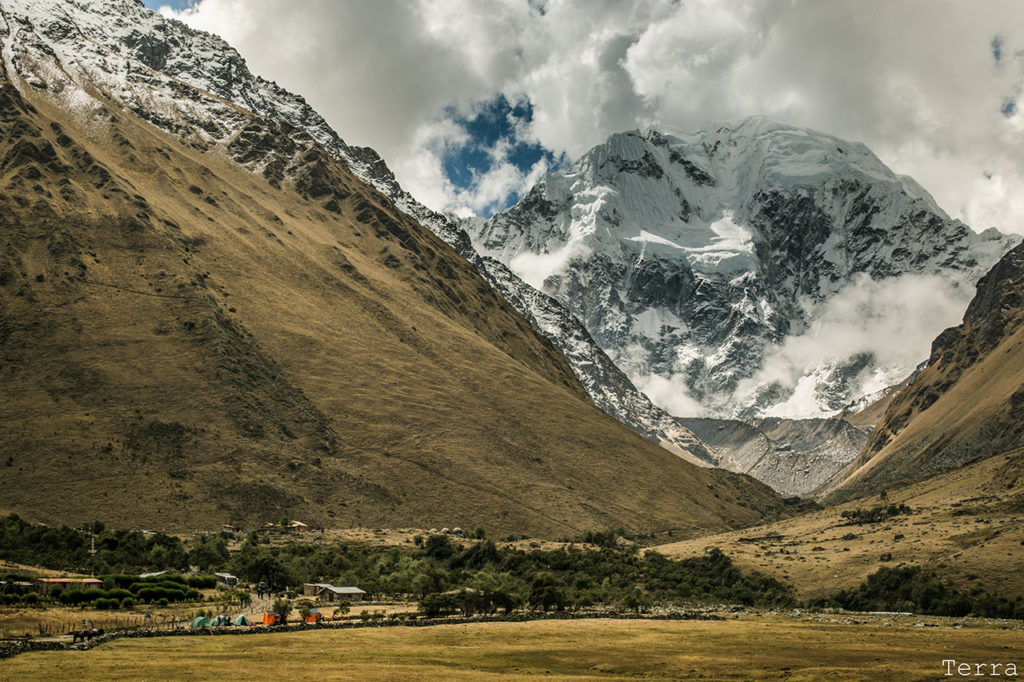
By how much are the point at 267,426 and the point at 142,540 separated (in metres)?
52.9

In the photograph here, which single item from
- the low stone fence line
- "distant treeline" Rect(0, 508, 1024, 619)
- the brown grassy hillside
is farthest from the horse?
the brown grassy hillside

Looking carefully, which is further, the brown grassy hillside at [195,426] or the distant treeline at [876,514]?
the distant treeline at [876,514]

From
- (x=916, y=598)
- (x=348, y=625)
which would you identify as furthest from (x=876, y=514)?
(x=348, y=625)

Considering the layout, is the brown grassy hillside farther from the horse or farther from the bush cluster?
the horse

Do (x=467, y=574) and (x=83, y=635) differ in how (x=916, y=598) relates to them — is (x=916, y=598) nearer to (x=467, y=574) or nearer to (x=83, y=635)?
(x=467, y=574)

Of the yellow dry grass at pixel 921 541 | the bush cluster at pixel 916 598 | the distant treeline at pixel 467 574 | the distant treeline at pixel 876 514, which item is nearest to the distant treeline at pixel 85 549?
the distant treeline at pixel 467 574

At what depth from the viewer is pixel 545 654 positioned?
68062 mm

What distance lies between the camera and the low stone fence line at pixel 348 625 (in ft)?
218

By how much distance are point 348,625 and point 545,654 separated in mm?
23240

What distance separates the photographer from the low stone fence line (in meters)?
66.6

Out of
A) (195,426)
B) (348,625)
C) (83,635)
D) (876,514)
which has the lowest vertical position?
(83,635)

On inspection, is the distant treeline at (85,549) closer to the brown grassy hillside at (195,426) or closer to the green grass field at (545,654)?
the brown grassy hillside at (195,426)

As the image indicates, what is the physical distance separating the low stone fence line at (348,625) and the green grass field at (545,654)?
7.20 feet

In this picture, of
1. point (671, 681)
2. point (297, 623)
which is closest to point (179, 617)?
point (297, 623)
